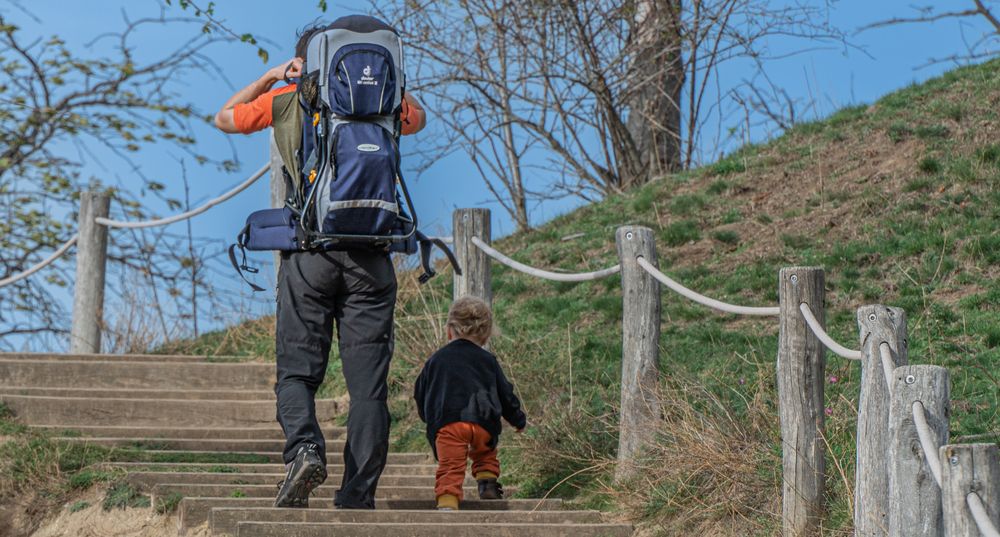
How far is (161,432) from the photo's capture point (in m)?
8.98

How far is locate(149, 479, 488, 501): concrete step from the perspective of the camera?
23.9 ft

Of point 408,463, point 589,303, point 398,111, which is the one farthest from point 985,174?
point 398,111

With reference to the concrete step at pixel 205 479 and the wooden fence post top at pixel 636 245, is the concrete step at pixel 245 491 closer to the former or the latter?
the concrete step at pixel 205 479

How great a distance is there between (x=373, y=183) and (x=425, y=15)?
383 inches

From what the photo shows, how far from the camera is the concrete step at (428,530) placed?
19.5ft

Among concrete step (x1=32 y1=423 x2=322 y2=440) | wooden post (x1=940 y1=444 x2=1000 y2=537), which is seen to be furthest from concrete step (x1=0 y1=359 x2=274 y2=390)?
wooden post (x1=940 y1=444 x2=1000 y2=537)

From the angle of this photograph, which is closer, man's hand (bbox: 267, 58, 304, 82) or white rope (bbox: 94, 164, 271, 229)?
man's hand (bbox: 267, 58, 304, 82)

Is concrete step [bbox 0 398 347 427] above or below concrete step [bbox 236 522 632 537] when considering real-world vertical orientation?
above

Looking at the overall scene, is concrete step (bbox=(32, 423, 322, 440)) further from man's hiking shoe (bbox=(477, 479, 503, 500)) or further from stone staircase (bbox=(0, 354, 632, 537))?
man's hiking shoe (bbox=(477, 479, 503, 500))

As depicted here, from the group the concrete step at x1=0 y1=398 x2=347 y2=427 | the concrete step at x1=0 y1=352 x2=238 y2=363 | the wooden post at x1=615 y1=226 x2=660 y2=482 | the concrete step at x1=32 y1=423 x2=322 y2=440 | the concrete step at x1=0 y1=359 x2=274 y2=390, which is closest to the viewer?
the wooden post at x1=615 y1=226 x2=660 y2=482

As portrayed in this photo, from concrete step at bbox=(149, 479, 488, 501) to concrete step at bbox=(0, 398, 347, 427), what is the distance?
2120mm

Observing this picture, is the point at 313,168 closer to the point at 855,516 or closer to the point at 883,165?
the point at 855,516

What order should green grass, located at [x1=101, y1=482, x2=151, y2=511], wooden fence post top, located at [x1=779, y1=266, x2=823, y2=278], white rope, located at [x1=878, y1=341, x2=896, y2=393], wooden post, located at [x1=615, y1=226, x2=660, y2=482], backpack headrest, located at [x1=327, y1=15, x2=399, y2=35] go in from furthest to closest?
green grass, located at [x1=101, y1=482, x2=151, y2=511], wooden post, located at [x1=615, y1=226, x2=660, y2=482], backpack headrest, located at [x1=327, y1=15, x2=399, y2=35], wooden fence post top, located at [x1=779, y1=266, x2=823, y2=278], white rope, located at [x1=878, y1=341, x2=896, y2=393]

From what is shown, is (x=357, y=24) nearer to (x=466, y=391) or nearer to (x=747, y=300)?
(x=466, y=391)
